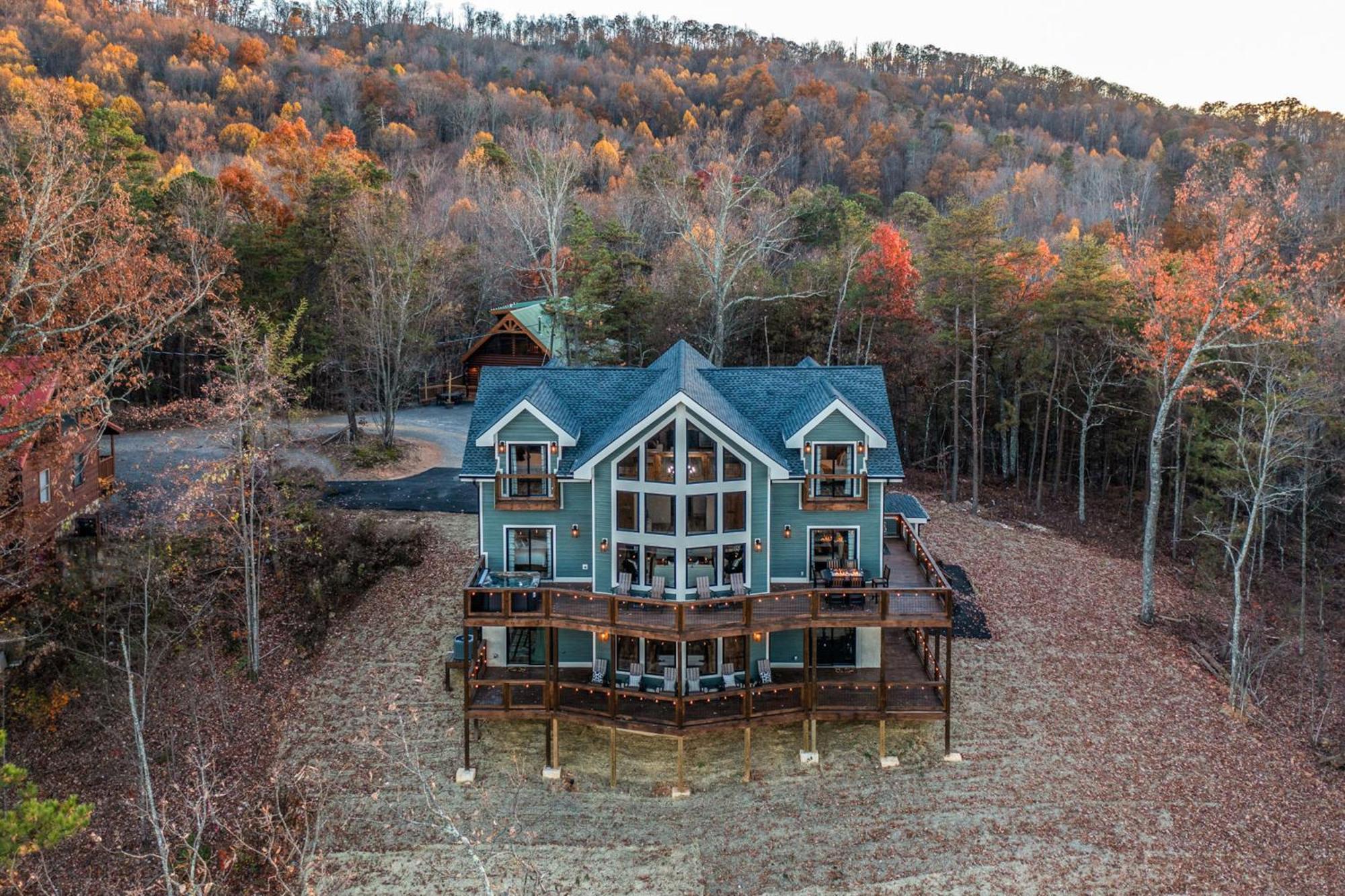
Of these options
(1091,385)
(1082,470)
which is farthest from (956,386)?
(1082,470)

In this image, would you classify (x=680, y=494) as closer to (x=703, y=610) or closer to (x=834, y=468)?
(x=703, y=610)

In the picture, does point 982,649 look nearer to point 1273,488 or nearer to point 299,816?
point 1273,488

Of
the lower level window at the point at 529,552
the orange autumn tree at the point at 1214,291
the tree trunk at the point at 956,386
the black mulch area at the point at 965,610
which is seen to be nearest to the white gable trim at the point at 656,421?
the lower level window at the point at 529,552

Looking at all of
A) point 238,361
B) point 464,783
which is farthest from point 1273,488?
point 238,361

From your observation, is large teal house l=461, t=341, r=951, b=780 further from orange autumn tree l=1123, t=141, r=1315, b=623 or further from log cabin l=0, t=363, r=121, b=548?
orange autumn tree l=1123, t=141, r=1315, b=623

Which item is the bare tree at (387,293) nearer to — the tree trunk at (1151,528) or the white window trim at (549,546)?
the white window trim at (549,546)
